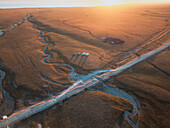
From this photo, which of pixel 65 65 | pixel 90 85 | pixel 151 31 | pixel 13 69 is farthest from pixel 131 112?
pixel 151 31

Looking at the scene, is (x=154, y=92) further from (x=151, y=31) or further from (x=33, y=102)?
(x=151, y=31)

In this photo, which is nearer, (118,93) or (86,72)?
(118,93)

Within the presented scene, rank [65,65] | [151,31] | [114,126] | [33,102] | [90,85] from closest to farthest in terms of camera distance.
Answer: [114,126] < [33,102] < [90,85] < [65,65] < [151,31]

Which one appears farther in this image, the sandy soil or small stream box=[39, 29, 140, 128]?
small stream box=[39, 29, 140, 128]

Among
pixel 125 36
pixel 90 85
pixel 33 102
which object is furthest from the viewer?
pixel 125 36

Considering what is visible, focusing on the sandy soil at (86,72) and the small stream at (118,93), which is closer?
the sandy soil at (86,72)

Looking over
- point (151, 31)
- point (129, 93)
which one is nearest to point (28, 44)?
point (129, 93)

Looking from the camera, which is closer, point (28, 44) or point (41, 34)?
point (28, 44)

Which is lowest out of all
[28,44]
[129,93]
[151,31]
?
[129,93]

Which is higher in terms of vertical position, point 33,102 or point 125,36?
point 125,36

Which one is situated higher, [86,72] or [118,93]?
[86,72]
